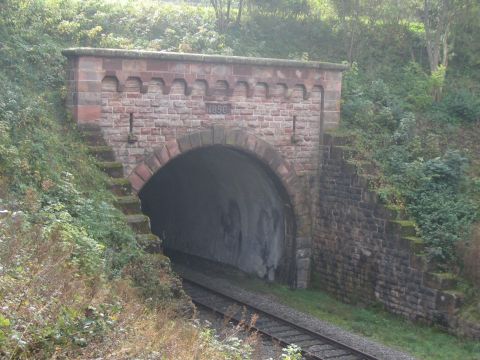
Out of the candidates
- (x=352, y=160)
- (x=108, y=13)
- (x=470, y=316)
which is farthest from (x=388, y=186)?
(x=108, y=13)

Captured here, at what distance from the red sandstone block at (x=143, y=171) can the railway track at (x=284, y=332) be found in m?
3.12

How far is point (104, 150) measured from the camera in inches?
579

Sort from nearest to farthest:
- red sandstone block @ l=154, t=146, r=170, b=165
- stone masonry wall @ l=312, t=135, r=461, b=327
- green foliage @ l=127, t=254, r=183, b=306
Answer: green foliage @ l=127, t=254, r=183, b=306 → stone masonry wall @ l=312, t=135, r=461, b=327 → red sandstone block @ l=154, t=146, r=170, b=165

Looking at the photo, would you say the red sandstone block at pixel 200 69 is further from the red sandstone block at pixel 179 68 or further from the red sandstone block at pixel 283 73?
the red sandstone block at pixel 283 73

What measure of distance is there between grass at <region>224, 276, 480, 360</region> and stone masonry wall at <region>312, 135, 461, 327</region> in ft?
0.87

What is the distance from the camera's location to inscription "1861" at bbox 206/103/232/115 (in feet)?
53.6

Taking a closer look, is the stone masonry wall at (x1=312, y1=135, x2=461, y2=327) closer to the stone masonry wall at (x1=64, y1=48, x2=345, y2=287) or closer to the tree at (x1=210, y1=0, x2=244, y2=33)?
the stone masonry wall at (x1=64, y1=48, x2=345, y2=287)

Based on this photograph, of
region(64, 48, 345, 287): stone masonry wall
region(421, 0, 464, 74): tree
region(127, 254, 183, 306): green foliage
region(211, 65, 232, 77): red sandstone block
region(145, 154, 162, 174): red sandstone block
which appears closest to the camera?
region(127, 254, 183, 306): green foliage

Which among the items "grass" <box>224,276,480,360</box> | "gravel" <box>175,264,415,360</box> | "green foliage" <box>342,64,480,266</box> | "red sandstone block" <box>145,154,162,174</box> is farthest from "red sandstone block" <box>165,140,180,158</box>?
"green foliage" <box>342,64,480,266</box>

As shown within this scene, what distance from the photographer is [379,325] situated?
1471cm

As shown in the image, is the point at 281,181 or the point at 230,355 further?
the point at 281,181

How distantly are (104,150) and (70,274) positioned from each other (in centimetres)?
661

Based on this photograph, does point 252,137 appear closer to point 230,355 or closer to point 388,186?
point 388,186

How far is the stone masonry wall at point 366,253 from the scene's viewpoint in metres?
14.4
